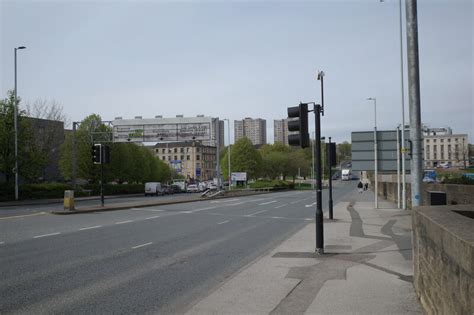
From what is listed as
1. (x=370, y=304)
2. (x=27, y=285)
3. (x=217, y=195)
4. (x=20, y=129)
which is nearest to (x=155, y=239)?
(x=27, y=285)

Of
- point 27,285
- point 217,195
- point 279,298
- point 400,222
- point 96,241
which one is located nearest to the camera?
point 279,298

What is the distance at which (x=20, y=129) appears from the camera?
138 feet

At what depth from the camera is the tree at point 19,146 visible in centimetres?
4044

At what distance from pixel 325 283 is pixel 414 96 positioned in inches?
220

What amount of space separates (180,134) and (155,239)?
3263 centimetres

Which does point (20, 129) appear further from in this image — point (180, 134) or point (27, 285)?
point (27, 285)

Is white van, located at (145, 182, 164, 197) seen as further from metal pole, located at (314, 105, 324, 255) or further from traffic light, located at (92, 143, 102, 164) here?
metal pole, located at (314, 105, 324, 255)

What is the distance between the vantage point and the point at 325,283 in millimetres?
8164

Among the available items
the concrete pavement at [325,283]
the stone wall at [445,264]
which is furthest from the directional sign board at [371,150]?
the stone wall at [445,264]

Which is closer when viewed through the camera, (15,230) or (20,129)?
(15,230)

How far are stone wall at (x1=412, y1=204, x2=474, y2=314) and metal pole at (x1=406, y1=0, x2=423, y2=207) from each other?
4493 millimetres

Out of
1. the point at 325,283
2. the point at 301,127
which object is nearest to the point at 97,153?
the point at 301,127

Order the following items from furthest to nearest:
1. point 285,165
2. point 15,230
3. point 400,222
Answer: point 285,165
point 400,222
point 15,230

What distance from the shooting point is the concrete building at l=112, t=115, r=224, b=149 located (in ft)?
153
